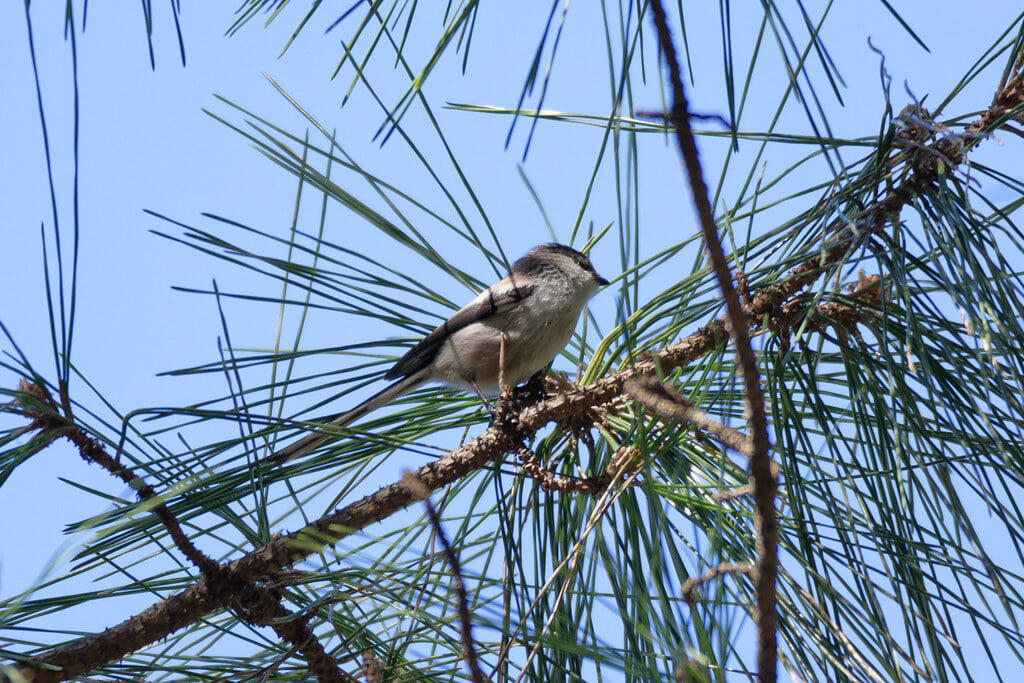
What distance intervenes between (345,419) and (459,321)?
47 cm

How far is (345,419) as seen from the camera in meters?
2.66

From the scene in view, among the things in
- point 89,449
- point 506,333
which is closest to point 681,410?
point 89,449

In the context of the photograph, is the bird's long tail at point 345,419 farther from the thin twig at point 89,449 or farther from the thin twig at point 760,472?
the thin twig at point 760,472

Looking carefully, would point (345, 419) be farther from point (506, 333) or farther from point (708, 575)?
point (708, 575)

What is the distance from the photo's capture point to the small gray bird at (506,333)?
2.73 metres

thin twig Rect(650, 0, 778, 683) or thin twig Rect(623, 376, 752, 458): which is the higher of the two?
thin twig Rect(623, 376, 752, 458)

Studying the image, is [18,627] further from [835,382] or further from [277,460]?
[835,382]

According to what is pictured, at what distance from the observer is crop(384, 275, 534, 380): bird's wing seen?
2.55m

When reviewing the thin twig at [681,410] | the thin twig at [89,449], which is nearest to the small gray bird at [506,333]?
the thin twig at [89,449]

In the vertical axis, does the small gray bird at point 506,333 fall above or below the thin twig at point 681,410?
above

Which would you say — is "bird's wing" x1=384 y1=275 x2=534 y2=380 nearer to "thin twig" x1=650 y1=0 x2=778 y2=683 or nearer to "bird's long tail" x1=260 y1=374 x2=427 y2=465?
"bird's long tail" x1=260 y1=374 x2=427 y2=465

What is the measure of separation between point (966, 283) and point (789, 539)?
638 millimetres

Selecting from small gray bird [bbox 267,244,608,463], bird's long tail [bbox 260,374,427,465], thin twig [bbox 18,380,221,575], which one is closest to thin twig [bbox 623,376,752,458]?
bird's long tail [bbox 260,374,427,465]

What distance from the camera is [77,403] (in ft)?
6.07
